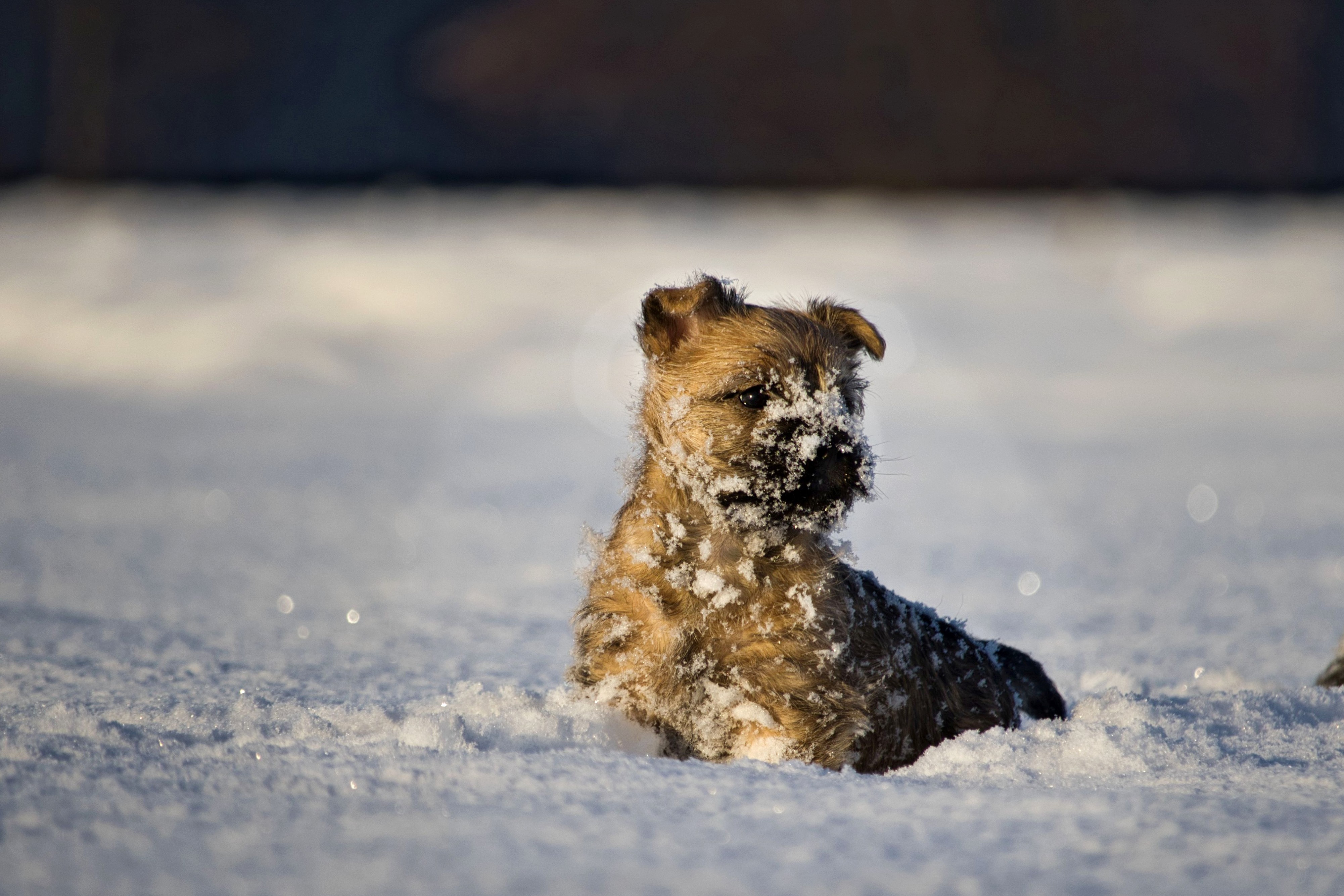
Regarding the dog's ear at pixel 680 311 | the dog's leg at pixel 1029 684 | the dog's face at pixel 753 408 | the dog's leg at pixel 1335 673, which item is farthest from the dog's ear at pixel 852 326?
the dog's leg at pixel 1335 673

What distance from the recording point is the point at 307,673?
405 cm

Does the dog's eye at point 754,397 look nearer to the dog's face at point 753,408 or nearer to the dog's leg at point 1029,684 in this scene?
the dog's face at point 753,408

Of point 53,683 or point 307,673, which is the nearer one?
point 53,683

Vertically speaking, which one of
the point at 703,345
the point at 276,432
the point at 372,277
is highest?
the point at 372,277

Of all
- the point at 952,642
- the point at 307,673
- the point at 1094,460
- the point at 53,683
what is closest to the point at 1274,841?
the point at 952,642

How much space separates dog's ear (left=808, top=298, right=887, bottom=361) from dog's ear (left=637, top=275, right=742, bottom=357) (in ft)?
1.29

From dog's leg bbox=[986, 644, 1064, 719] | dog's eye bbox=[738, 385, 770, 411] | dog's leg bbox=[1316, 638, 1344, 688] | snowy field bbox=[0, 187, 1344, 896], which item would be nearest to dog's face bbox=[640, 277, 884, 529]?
dog's eye bbox=[738, 385, 770, 411]

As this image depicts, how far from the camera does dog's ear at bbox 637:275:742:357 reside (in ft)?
12.3

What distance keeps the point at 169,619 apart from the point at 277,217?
918cm

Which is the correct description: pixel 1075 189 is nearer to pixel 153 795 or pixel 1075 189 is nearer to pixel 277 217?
pixel 277 217

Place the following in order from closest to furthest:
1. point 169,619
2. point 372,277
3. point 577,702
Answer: point 577,702
point 169,619
point 372,277

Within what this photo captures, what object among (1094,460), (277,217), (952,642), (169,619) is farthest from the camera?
(277,217)

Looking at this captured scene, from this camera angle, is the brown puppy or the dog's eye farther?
the dog's eye

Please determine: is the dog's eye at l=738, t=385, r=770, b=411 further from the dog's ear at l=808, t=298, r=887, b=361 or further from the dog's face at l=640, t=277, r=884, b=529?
the dog's ear at l=808, t=298, r=887, b=361
